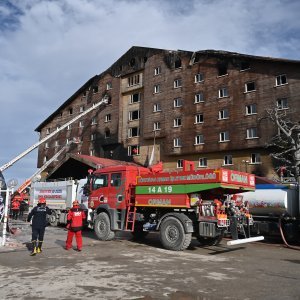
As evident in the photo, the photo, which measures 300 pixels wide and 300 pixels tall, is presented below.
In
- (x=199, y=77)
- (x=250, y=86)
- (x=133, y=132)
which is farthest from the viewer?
(x=133, y=132)

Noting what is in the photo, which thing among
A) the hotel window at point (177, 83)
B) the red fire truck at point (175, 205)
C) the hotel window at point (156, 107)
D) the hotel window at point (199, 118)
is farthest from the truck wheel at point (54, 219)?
the hotel window at point (177, 83)

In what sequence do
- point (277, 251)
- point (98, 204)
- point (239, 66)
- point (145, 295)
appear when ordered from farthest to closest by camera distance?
point (239, 66) < point (98, 204) < point (277, 251) < point (145, 295)

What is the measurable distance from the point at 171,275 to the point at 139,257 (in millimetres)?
2750

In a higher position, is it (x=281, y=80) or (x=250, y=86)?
(x=250, y=86)

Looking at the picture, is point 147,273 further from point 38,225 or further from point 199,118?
point 199,118

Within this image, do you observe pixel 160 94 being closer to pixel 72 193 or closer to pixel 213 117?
pixel 213 117

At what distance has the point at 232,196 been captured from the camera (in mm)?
13484

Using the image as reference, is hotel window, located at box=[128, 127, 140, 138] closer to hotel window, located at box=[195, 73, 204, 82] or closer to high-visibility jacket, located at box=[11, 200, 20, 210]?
hotel window, located at box=[195, 73, 204, 82]

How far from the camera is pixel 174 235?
12.8 meters

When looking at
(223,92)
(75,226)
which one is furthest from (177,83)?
(75,226)

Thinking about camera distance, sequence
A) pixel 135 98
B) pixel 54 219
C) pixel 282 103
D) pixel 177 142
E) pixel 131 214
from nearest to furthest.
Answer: pixel 131 214 → pixel 54 219 → pixel 282 103 → pixel 177 142 → pixel 135 98

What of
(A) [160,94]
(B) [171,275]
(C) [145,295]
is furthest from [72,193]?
(A) [160,94]

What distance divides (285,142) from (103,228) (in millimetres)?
22730

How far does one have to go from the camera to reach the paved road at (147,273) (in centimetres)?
699
